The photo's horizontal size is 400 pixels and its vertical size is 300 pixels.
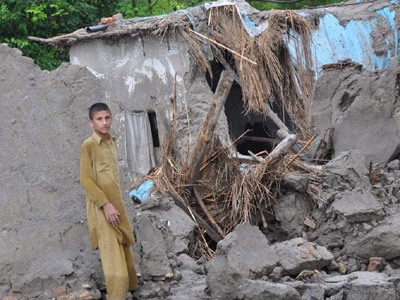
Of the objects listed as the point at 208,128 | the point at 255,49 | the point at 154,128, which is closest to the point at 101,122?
the point at 208,128

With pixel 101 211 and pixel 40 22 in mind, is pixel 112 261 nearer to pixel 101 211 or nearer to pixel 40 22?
pixel 101 211

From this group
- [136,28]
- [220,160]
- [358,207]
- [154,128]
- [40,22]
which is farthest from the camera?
[40,22]

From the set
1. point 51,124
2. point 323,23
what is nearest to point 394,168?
point 51,124

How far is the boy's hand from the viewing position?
17.1 ft

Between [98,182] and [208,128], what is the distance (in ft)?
7.95

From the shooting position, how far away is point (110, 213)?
206 inches

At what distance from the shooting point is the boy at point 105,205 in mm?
5227

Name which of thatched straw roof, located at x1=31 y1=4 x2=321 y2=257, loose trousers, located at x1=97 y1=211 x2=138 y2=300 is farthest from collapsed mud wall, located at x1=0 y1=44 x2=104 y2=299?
thatched straw roof, located at x1=31 y1=4 x2=321 y2=257

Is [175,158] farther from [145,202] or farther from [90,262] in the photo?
[90,262]

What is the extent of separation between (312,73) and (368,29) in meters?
1.41

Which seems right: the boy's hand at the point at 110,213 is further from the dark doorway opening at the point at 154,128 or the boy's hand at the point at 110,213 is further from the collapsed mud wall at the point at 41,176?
the dark doorway opening at the point at 154,128

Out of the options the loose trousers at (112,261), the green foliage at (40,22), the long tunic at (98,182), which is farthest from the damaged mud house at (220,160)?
the green foliage at (40,22)

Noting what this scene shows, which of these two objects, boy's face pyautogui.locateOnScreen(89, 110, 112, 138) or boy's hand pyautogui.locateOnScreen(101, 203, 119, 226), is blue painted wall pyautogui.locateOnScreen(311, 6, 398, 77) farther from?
boy's hand pyautogui.locateOnScreen(101, 203, 119, 226)

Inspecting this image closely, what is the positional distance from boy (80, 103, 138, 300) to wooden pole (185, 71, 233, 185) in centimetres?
187
